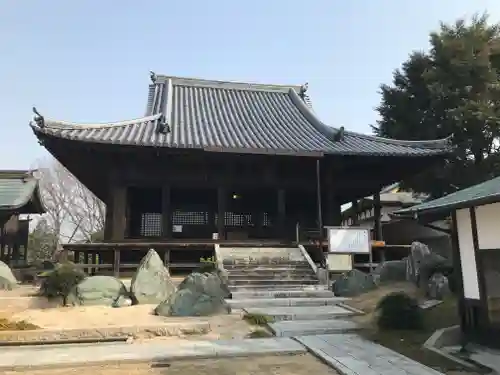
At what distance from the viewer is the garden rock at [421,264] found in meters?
10.8

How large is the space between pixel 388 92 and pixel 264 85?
6.82m

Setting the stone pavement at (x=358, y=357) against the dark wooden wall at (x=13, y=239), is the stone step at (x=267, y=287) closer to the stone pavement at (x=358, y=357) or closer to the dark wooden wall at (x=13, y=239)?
the stone pavement at (x=358, y=357)

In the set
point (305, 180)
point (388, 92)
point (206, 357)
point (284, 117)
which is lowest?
point (206, 357)

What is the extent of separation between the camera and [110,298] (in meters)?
10.2

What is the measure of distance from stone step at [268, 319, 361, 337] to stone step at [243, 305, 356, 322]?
345 mm

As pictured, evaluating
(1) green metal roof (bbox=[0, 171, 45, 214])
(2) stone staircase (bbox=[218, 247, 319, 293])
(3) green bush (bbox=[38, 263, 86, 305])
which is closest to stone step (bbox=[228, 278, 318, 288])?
(2) stone staircase (bbox=[218, 247, 319, 293])

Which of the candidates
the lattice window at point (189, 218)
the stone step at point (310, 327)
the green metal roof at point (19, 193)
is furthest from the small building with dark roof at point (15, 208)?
the stone step at point (310, 327)

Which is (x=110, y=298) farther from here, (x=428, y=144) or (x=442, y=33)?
(x=442, y=33)

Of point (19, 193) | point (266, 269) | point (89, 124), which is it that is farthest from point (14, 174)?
point (266, 269)

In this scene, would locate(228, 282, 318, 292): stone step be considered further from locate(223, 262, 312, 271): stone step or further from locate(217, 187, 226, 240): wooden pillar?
locate(217, 187, 226, 240): wooden pillar

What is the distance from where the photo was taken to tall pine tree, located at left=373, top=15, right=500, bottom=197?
17.5 metres

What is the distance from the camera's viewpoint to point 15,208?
18.3 meters

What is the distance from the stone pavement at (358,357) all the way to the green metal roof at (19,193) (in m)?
16.1

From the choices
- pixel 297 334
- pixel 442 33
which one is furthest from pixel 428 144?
pixel 297 334
